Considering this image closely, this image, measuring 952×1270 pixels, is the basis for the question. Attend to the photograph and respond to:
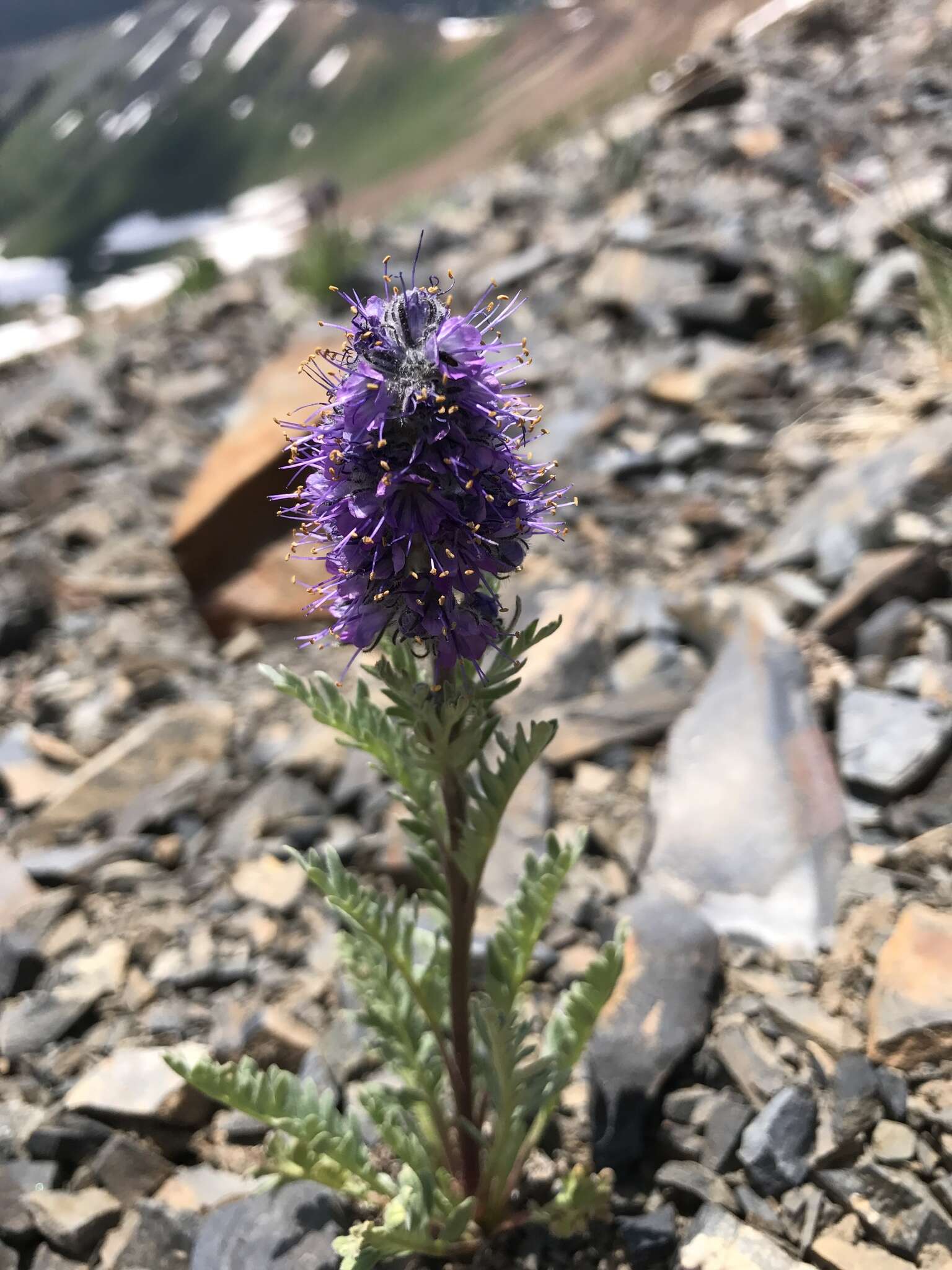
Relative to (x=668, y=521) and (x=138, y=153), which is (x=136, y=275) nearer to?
(x=138, y=153)

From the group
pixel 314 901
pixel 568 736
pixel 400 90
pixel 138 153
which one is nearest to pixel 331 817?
pixel 314 901

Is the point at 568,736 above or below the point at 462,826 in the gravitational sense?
below

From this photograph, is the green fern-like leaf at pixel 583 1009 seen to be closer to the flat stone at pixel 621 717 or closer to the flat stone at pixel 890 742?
the flat stone at pixel 890 742

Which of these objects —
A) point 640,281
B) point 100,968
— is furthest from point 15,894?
point 640,281

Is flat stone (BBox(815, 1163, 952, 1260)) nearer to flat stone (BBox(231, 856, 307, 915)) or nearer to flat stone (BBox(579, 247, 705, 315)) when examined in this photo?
flat stone (BBox(231, 856, 307, 915))

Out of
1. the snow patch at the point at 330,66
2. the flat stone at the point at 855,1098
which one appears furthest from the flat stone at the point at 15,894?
the snow patch at the point at 330,66

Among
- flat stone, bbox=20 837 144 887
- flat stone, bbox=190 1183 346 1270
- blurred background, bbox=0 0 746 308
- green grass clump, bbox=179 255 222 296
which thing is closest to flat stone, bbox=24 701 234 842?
flat stone, bbox=20 837 144 887
